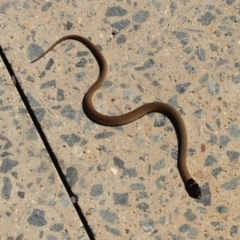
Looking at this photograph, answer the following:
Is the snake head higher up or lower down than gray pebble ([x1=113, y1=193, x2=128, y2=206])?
higher up

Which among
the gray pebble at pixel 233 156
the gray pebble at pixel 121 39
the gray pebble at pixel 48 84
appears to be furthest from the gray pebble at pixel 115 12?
the gray pebble at pixel 233 156

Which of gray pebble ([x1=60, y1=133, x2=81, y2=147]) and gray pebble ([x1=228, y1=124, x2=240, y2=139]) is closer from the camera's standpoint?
gray pebble ([x1=60, y1=133, x2=81, y2=147])

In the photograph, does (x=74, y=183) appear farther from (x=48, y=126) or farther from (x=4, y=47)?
(x=4, y=47)

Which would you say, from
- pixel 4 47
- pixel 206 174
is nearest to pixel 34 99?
pixel 4 47

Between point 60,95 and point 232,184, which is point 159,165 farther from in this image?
point 60,95

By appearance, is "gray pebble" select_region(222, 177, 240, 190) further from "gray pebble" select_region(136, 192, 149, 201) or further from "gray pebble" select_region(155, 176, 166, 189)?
"gray pebble" select_region(136, 192, 149, 201)

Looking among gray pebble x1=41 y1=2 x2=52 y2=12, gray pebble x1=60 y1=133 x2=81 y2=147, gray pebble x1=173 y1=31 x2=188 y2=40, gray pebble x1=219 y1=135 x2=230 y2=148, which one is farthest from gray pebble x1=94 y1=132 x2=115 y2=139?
gray pebble x1=41 y1=2 x2=52 y2=12

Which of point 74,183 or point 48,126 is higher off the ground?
point 48,126
